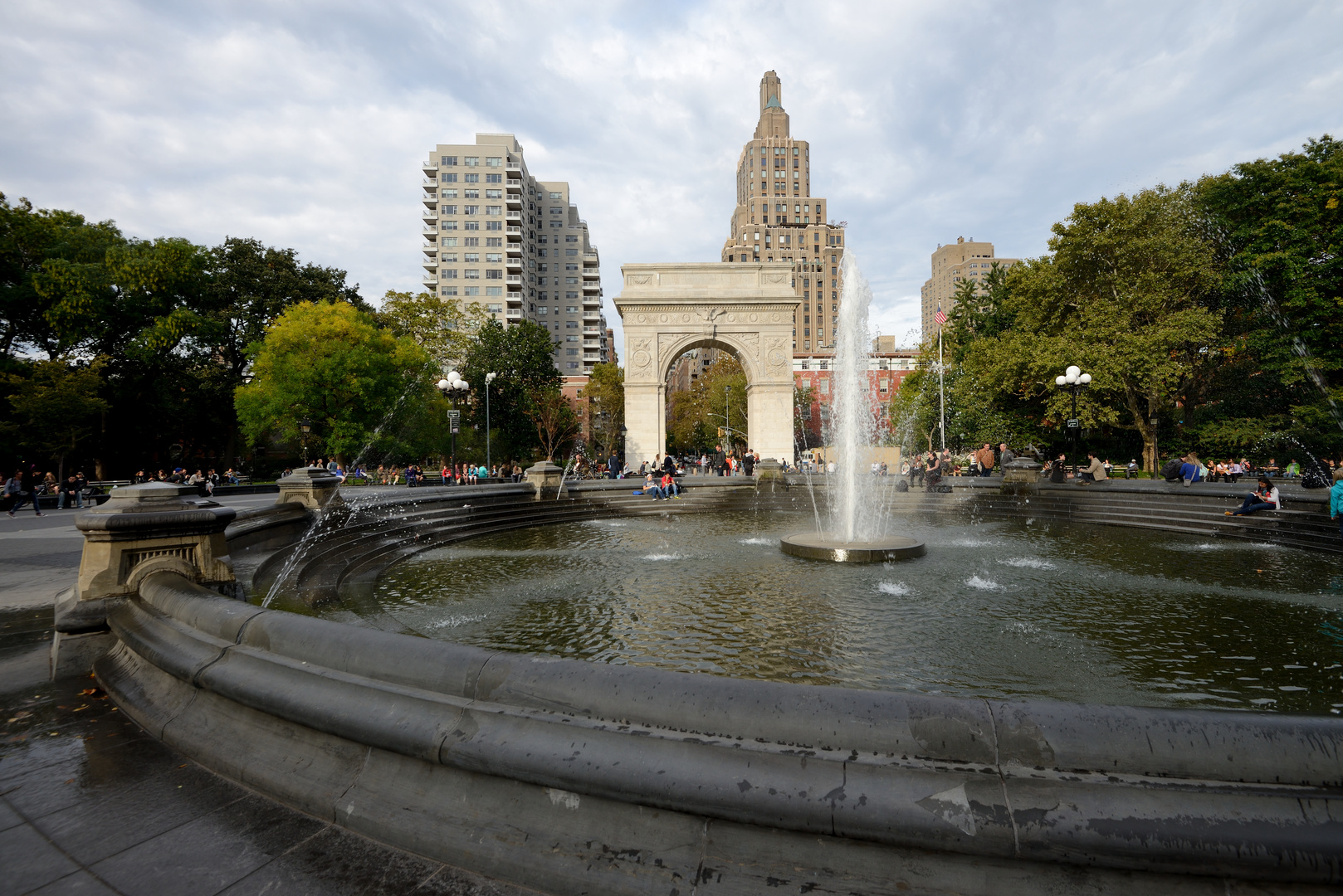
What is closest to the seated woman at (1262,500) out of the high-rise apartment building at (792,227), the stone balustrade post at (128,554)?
the stone balustrade post at (128,554)

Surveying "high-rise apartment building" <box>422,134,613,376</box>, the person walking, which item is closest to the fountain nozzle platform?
the person walking

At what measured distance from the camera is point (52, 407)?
24172 mm

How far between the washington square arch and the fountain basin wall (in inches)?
1198

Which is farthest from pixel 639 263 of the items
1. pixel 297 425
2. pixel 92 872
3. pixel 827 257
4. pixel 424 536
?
pixel 827 257

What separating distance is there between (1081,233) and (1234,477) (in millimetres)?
12096

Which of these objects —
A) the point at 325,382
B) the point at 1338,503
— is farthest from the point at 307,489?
the point at 325,382

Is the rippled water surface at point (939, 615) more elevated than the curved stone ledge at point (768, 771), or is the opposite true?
the curved stone ledge at point (768, 771)

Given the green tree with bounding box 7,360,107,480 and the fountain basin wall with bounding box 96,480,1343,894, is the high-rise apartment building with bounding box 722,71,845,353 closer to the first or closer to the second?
the green tree with bounding box 7,360,107,480

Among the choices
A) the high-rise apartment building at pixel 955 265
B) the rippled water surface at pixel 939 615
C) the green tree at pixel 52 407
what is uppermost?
the high-rise apartment building at pixel 955 265

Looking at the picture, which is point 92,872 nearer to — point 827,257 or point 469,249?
point 469,249

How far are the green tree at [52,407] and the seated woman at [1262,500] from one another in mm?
37859

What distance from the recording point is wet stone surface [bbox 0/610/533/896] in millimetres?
1928

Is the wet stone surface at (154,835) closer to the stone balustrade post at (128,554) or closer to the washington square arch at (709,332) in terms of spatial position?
the stone balustrade post at (128,554)

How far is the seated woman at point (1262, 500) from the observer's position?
11.6 metres
